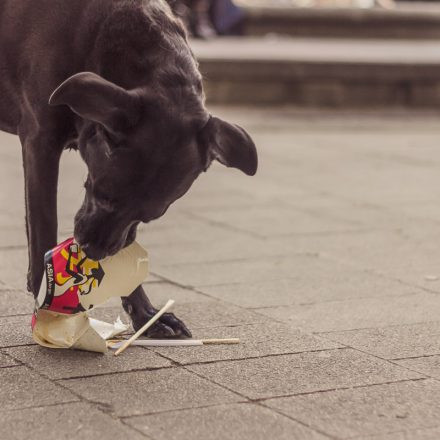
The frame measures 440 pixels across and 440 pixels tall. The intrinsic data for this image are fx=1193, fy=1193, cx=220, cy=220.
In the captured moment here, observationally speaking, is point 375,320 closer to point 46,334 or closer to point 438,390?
point 438,390

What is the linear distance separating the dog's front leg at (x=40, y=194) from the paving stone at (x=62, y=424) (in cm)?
83

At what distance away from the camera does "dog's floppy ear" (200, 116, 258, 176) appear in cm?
384

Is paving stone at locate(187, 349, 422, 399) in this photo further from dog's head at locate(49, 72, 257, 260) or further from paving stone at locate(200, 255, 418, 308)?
paving stone at locate(200, 255, 418, 308)

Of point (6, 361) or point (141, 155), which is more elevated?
point (141, 155)

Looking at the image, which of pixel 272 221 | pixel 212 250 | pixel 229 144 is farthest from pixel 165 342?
pixel 272 221

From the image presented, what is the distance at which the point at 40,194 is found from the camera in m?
4.18

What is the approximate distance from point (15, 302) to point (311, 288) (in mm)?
1319

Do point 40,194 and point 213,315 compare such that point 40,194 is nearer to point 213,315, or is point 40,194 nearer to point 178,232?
point 213,315

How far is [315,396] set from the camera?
3740mm

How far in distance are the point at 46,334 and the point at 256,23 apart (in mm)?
14479

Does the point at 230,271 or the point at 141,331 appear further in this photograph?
the point at 230,271

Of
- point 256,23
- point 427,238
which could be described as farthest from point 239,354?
point 256,23

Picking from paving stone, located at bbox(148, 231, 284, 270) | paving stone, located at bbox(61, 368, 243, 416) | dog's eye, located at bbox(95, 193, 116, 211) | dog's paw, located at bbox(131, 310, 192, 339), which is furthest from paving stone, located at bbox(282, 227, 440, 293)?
dog's eye, located at bbox(95, 193, 116, 211)

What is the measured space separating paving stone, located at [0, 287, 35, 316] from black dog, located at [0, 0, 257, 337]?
0.42 metres
